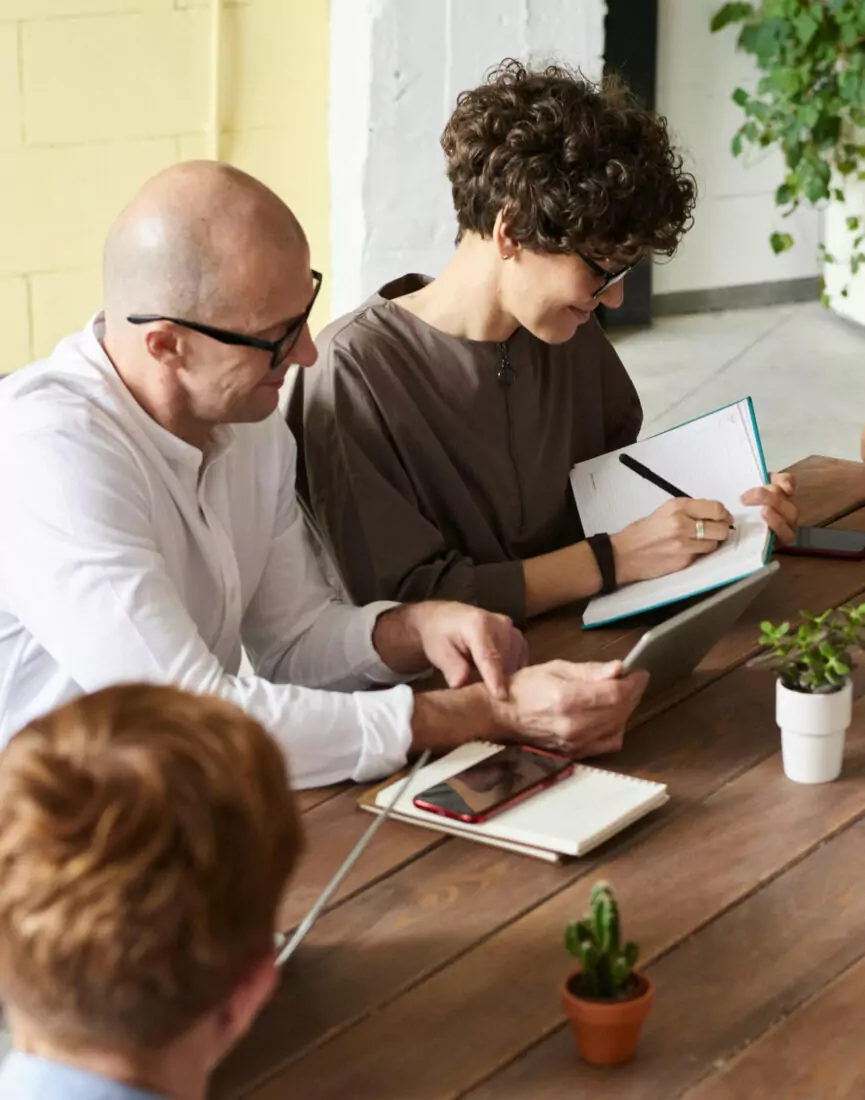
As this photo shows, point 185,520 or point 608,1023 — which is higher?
point 185,520

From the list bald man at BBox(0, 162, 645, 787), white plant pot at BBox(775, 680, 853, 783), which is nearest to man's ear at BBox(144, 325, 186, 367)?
bald man at BBox(0, 162, 645, 787)

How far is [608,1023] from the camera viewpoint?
4.04 ft

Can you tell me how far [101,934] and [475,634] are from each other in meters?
1.08

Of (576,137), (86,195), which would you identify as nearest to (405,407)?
(576,137)

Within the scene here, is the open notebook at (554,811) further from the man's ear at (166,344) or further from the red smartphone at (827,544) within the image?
the red smartphone at (827,544)

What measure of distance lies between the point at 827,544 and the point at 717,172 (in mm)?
3442

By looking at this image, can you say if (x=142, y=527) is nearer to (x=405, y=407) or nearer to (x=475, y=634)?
(x=475, y=634)

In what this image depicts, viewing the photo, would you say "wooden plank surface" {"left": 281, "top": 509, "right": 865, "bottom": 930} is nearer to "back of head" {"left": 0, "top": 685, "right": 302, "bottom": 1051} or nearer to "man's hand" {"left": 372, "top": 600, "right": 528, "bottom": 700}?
"man's hand" {"left": 372, "top": 600, "right": 528, "bottom": 700}

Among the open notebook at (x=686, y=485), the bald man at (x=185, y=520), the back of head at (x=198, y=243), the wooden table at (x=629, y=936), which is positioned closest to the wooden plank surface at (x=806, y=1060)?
the wooden table at (x=629, y=936)

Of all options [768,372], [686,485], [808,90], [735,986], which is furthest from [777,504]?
[808,90]

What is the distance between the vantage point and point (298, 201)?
4.32 m

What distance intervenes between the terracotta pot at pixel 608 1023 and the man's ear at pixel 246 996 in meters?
0.37

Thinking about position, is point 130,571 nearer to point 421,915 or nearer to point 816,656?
point 421,915

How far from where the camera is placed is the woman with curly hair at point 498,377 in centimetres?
217
